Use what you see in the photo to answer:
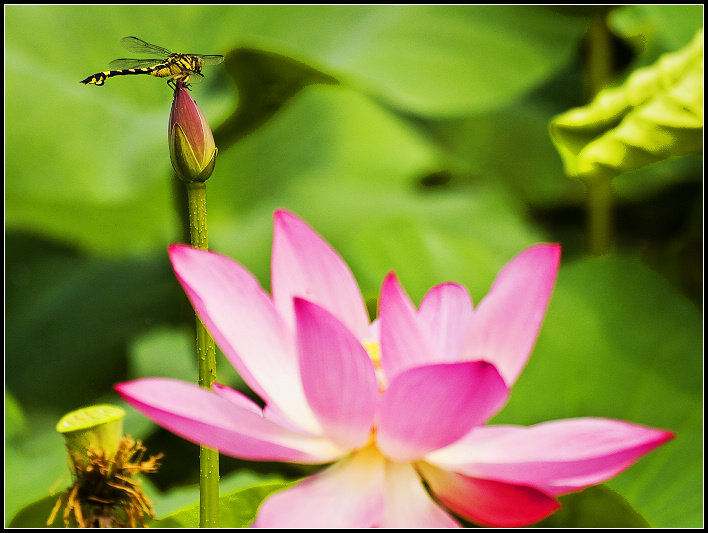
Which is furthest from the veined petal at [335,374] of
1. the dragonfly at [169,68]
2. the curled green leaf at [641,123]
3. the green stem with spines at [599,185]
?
the green stem with spines at [599,185]

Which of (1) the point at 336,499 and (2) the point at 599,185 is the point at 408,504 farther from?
(2) the point at 599,185

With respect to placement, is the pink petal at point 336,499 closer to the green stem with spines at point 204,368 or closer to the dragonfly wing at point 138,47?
the green stem with spines at point 204,368

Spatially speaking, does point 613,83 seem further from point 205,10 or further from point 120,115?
point 120,115

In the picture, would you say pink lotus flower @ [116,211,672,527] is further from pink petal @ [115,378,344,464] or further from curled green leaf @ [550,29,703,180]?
curled green leaf @ [550,29,703,180]

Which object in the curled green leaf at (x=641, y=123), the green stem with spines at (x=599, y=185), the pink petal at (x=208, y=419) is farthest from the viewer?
the green stem with spines at (x=599, y=185)

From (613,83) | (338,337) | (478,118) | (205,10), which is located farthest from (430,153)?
(338,337)

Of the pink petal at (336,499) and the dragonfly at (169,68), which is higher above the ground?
the dragonfly at (169,68)
